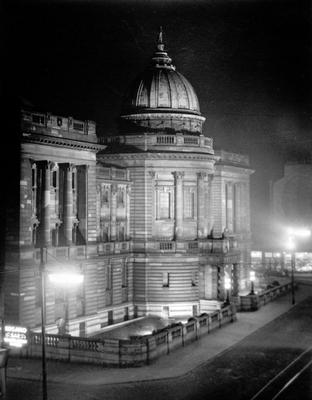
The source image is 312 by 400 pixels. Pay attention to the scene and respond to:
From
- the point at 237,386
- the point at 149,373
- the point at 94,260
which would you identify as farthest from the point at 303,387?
the point at 94,260

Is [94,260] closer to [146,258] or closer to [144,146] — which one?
[146,258]

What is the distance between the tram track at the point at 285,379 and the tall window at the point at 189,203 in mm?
22640

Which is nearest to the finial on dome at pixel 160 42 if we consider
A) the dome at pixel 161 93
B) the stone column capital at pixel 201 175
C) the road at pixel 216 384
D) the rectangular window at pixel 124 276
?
the dome at pixel 161 93

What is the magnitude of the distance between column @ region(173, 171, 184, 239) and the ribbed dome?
27.8ft

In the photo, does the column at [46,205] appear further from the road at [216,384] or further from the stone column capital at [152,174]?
the road at [216,384]

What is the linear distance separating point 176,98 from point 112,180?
44.0 ft

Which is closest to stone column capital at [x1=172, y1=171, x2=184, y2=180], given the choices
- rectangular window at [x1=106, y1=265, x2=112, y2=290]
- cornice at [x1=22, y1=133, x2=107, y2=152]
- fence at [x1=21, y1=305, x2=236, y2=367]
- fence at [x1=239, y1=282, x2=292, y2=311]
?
cornice at [x1=22, y1=133, x2=107, y2=152]

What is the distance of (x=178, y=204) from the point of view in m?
60.2

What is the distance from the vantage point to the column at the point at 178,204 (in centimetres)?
6009

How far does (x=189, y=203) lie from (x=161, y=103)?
11319mm

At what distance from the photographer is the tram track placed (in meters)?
31.7

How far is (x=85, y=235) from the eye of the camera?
172ft

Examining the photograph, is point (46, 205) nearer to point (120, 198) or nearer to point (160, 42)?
point (120, 198)

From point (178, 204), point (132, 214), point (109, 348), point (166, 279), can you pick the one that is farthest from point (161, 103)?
point (109, 348)
